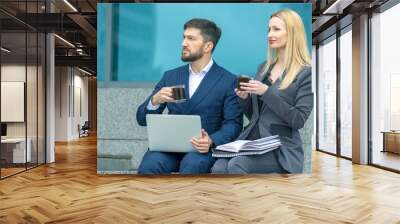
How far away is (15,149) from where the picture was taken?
24.5ft

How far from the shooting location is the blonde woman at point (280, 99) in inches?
265

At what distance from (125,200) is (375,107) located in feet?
18.9

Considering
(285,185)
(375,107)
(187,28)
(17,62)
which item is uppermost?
(187,28)

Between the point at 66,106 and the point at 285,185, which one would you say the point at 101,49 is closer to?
the point at 285,185

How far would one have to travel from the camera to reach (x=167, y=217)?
429 cm

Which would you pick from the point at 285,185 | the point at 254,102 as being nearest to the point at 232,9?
the point at 254,102

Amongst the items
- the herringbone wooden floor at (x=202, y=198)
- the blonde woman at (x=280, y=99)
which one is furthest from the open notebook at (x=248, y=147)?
the herringbone wooden floor at (x=202, y=198)

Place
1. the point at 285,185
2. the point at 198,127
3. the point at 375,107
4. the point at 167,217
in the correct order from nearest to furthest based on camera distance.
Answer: the point at 167,217 < the point at 285,185 < the point at 198,127 < the point at 375,107

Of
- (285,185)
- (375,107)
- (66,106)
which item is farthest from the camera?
(66,106)

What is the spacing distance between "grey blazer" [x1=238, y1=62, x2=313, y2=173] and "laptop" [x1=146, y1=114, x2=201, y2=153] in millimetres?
770

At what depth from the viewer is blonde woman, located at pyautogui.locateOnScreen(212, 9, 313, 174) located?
22.1 feet

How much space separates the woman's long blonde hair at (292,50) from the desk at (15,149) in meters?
4.43

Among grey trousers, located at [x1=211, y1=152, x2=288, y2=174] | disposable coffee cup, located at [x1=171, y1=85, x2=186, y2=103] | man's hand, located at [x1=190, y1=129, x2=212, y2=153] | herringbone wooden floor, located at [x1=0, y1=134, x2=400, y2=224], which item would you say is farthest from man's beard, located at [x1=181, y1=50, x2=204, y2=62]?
herringbone wooden floor, located at [x1=0, y1=134, x2=400, y2=224]

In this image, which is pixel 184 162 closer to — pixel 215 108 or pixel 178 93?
pixel 215 108
